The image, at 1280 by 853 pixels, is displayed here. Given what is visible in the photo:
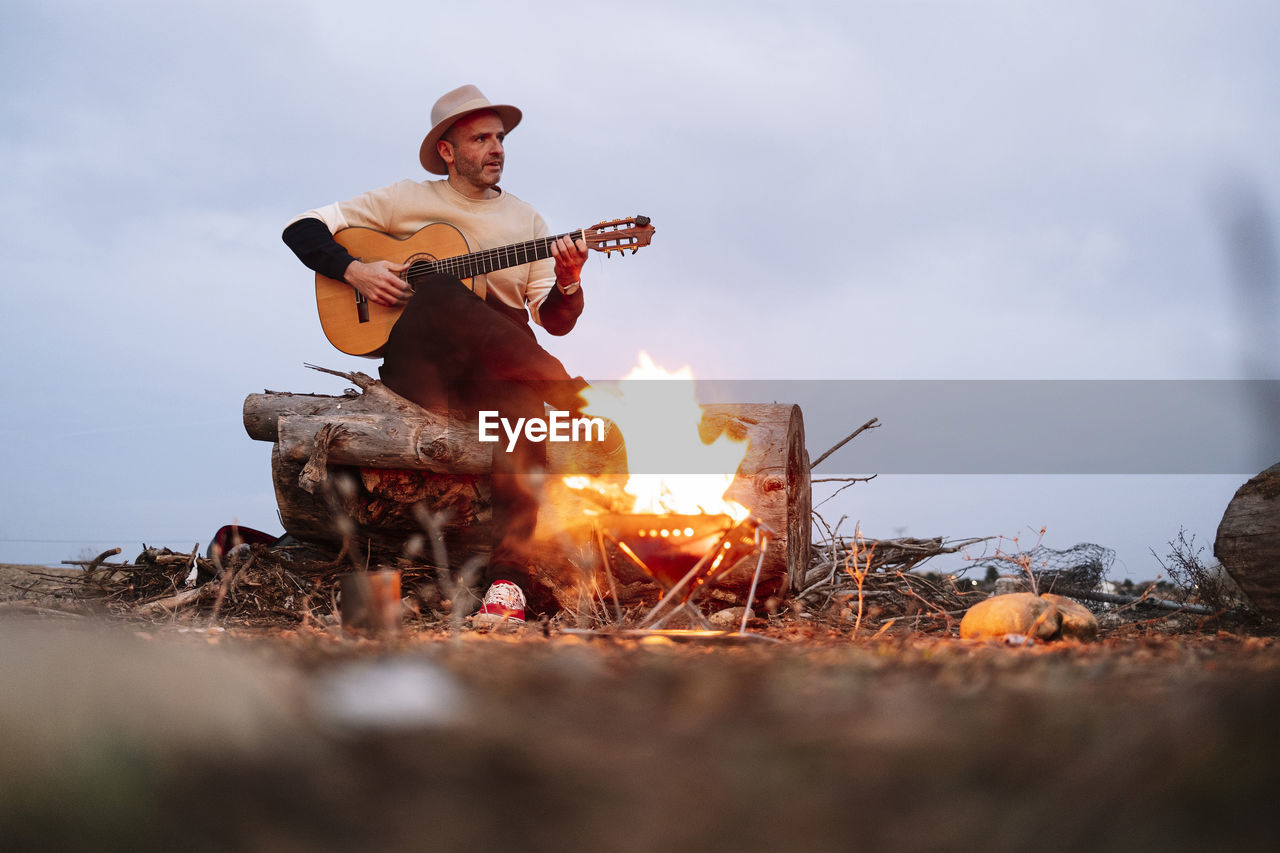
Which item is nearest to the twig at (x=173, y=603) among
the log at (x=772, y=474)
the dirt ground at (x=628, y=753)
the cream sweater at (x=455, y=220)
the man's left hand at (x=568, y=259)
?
the cream sweater at (x=455, y=220)

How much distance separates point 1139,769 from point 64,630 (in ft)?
5.47

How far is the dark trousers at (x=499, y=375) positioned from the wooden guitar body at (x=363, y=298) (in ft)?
1.42

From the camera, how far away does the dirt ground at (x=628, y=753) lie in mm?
1053

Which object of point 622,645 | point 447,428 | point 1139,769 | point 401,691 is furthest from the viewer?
point 447,428

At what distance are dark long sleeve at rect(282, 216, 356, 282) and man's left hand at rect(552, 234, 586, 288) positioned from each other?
1124 mm

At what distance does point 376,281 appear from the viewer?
464cm

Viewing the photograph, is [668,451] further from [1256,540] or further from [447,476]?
[1256,540]

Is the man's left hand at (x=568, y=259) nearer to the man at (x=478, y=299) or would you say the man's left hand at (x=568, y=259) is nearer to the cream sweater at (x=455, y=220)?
the man at (x=478, y=299)

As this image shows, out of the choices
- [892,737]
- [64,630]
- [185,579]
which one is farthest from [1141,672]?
[185,579]

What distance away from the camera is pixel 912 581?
5.07 meters

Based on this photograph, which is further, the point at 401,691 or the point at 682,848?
the point at 401,691

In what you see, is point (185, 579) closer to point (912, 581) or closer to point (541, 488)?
point (541, 488)

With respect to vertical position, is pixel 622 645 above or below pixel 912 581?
above

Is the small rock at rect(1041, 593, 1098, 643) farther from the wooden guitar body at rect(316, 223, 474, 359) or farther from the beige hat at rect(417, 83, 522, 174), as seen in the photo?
the beige hat at rect(417, 83, 522, 174)
